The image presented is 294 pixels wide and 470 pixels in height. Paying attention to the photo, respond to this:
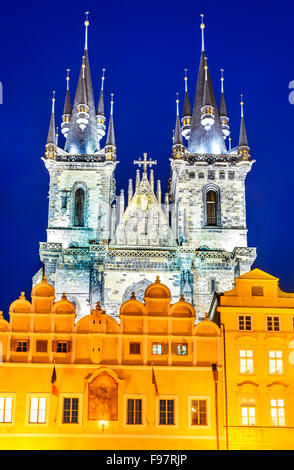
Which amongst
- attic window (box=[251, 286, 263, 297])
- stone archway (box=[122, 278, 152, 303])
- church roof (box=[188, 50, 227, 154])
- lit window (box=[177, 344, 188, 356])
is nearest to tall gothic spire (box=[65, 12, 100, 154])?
church roof (box=[188, 50, 227, 154])

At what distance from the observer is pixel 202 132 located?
69688mm

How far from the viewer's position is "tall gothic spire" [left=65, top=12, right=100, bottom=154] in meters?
67.6

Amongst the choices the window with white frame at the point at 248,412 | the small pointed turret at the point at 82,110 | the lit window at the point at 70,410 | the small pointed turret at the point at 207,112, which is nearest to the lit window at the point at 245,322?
the window with white frame at the point at 248,412

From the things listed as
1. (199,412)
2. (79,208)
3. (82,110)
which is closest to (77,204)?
(79,208)

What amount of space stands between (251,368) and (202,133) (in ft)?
123

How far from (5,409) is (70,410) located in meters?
3.04

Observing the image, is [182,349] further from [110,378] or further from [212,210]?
[212,210]

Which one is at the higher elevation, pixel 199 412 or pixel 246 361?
pixel 246 361

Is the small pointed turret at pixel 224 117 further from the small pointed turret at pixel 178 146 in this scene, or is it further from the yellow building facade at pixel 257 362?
the yellow building facade at pixel 257 362

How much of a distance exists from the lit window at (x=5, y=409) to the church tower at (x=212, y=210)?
87.0 ft

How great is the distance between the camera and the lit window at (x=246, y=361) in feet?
117
